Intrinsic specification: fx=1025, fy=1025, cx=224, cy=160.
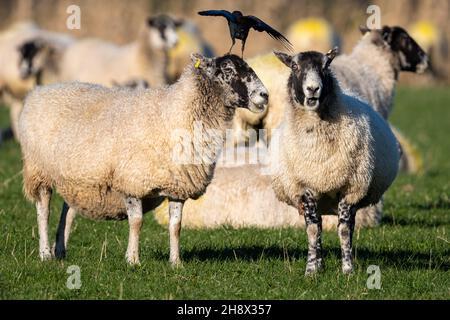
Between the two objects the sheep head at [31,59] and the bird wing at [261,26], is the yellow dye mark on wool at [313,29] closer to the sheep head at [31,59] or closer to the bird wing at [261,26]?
the sheep head at [31,59]

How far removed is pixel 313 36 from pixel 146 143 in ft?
88.3

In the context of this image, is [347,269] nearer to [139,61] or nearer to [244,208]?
[244,208]

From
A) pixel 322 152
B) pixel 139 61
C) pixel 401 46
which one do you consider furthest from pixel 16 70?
pixel 322 152

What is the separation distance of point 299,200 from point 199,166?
0.76 metres

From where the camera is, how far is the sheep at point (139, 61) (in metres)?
17.3

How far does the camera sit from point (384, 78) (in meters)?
11.7

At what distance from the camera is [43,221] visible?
805cm

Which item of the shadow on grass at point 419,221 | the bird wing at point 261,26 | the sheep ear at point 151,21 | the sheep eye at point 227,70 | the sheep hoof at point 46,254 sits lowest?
the shadow on grass at point 419,221

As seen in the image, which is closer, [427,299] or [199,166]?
[427,299]

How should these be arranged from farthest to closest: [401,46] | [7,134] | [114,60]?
[7,134]
[114,60]
[401,46]

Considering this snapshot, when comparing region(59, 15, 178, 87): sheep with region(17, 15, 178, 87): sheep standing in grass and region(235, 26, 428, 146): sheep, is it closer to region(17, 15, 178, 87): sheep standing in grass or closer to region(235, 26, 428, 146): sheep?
region(17, 15, 178, 87): sheep standing in grass

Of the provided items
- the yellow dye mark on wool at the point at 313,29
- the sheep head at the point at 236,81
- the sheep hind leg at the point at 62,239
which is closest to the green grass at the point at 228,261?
the sheep hind leg at the point at 62,239

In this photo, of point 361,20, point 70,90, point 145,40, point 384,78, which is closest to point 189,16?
point 361,20

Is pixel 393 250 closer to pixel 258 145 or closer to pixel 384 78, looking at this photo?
pixel 258 145
